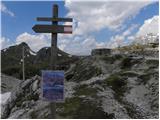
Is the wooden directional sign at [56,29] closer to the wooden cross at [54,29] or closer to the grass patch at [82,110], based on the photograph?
the wooden cross at [54,29]

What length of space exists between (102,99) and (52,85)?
886 centimetres

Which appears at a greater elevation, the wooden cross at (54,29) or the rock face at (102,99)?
the wooden cross at (54,29)

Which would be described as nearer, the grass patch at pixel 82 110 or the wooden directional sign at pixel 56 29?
the wooden directional sign at pixel 56 29

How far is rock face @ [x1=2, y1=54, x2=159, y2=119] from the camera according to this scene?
20.3 m

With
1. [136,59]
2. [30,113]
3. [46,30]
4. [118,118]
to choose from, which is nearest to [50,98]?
[46,30]

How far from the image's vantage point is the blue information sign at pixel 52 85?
13.6 m

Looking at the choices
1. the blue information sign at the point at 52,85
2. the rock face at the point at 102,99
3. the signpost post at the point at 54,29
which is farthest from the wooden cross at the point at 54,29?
the rock face at the point at 102,99

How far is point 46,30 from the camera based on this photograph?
13977 millimetres

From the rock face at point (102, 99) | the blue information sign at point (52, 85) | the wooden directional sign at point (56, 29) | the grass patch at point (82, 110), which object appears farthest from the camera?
the rock face at point (102, 99)

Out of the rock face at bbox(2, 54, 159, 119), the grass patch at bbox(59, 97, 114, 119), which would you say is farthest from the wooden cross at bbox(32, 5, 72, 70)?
the grass patch at bbox(59, 97, 114, 119)

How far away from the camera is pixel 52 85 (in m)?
13.7

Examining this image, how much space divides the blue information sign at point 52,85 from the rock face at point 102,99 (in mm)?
4863

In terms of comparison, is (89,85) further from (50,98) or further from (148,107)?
(50,98)

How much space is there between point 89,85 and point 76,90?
1704 millimetres
